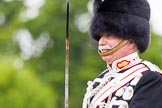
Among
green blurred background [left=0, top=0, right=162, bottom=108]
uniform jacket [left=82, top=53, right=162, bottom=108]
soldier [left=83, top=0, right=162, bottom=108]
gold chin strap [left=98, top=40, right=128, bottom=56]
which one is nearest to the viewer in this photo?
uniform jacket [left=82, top=53, right=162, bottom=108]

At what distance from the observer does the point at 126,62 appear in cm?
685

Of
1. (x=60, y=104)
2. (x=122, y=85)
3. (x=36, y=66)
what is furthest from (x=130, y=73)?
(x=36, y=66)

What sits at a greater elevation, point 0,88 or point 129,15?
point 0,88

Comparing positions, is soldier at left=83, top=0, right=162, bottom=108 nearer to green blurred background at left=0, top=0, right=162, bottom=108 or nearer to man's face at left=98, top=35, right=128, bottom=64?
man's face at left=98, top=35, right=128, bottom=64

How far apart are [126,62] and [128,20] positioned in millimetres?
308

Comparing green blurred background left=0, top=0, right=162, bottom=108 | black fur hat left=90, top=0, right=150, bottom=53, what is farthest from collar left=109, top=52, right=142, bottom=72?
green blurred background left=0, top=0, right=162, bottom=108

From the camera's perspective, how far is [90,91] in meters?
7.08

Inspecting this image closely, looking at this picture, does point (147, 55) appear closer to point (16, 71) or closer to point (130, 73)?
point (16, 71)

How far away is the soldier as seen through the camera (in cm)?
671

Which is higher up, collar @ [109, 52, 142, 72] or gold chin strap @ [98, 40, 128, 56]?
gold chin strap @ [98, 40, 128, 56]

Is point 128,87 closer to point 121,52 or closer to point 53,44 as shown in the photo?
point 121,52

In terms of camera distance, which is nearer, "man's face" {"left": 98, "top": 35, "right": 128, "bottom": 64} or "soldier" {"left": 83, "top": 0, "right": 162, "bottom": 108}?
"soldier" {"left": 83, "top": 0, "right": 162, "bottom": 108}

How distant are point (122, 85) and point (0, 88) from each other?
18.1m

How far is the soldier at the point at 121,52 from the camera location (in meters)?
6.71
